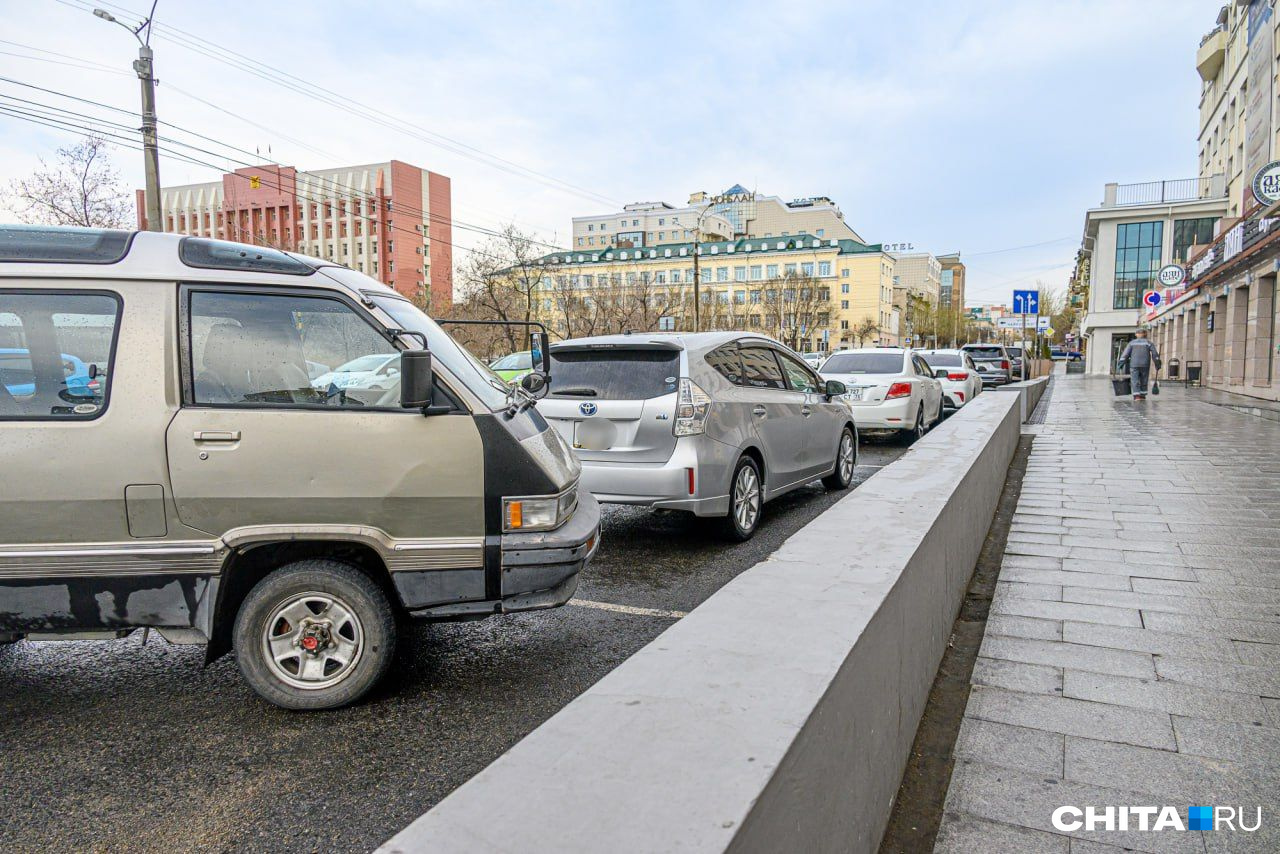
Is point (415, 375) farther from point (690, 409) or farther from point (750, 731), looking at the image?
point (690, 409)

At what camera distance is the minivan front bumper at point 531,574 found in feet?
11.2

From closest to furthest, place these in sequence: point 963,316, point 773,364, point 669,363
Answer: point 669,363 < point 773,364 < point 963,316

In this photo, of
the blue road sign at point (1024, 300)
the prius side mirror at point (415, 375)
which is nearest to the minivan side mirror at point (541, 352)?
the prius side mirror at point (415, 375)

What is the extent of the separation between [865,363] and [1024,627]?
31.3 feet

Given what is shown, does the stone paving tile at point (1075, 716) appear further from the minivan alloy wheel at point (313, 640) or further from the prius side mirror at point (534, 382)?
the prius side mirror at point (534, 382)

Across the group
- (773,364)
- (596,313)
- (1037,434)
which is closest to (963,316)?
(596,313)

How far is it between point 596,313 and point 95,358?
45.7 metres

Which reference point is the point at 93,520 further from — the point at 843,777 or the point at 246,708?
the point at 843,777

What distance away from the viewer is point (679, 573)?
5418 millimetres

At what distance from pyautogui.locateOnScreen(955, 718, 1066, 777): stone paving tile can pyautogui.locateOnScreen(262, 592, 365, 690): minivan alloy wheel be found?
2438 mm

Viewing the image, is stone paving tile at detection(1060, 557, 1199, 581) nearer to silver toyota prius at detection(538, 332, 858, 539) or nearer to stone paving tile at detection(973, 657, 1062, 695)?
stone paving tile at detection(973, 657, 1062, 695)

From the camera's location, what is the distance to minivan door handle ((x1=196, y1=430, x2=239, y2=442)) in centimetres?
317

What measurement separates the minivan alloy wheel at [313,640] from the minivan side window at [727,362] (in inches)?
141

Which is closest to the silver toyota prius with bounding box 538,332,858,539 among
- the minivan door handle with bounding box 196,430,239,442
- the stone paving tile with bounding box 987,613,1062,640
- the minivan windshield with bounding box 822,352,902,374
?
the stone paving tile with bounding box 987,613,1062,640
